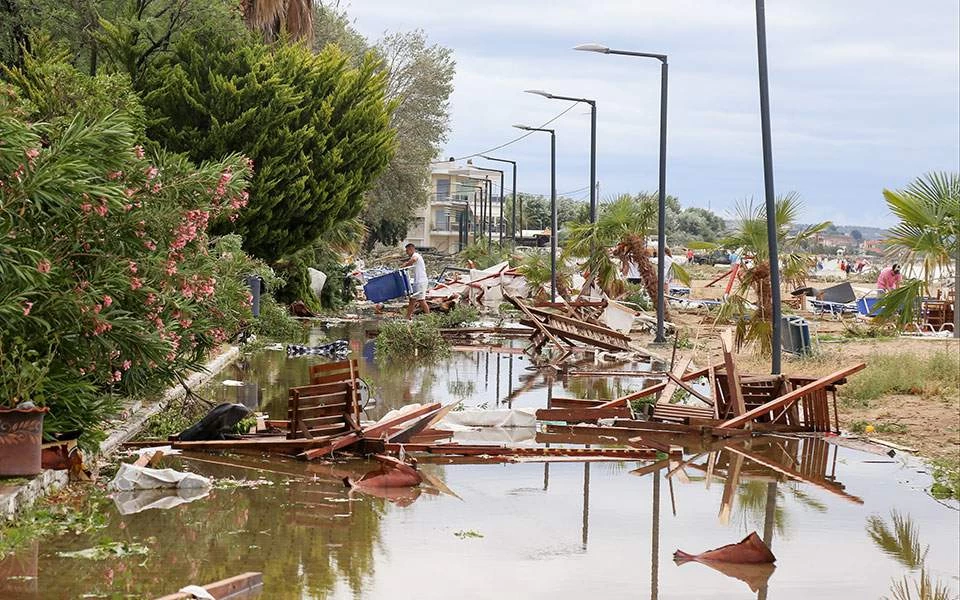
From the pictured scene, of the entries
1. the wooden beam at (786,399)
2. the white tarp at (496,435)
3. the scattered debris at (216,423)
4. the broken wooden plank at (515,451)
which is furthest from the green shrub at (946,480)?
the scattered debris at (216,423)

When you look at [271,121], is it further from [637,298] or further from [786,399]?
[786,399]

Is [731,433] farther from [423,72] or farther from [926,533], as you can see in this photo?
[423,72]

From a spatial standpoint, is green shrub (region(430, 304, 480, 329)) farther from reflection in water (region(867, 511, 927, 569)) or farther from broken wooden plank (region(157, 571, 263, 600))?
broken wooden plank (region(157, 571, 263, 600))

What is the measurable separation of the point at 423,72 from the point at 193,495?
1930 inches

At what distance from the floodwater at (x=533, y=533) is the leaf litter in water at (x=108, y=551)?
0.06 m

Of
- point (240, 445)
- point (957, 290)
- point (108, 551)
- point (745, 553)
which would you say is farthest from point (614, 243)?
Answer: point (108, 551)

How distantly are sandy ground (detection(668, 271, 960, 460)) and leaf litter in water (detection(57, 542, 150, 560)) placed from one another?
28.7ft

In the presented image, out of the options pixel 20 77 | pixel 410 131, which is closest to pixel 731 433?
pixel 20 77

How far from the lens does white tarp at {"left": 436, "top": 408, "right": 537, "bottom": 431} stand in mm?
15750

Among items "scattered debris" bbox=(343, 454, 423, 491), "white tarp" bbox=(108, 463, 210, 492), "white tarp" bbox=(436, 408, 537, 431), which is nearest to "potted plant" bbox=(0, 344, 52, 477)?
"white tarp" bbox=(108, 463, 210, 492)

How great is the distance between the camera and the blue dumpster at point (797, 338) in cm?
2384

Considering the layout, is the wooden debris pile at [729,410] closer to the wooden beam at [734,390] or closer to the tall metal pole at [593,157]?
the wooden beam at [734,390]

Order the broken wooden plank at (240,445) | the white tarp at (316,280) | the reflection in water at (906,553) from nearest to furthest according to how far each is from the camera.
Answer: the reflection in water at (906,553), the broken wooden plank at (240,445), the white tarp at (316,280)

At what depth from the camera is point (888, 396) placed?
1855 centimetres
